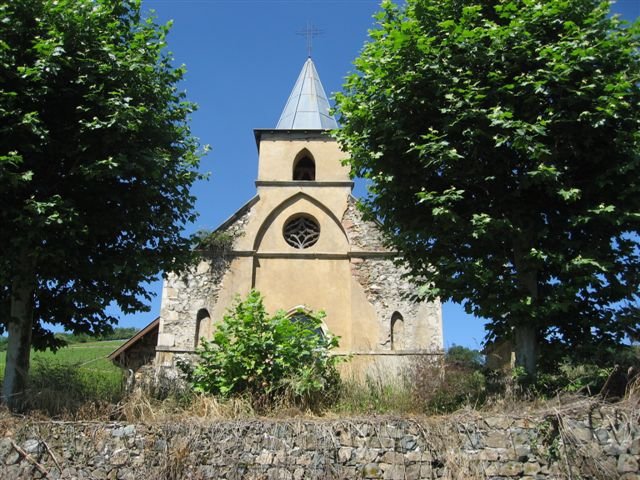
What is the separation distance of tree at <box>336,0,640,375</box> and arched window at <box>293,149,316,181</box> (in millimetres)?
11008

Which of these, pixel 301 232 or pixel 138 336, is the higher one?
pixel 301 232

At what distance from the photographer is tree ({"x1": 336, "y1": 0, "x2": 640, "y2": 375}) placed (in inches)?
339

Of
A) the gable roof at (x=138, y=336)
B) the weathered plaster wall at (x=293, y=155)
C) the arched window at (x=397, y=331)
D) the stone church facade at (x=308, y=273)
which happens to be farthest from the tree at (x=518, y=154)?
the gable roof at (x=138, y=336)

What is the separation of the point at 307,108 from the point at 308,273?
22.9 ft

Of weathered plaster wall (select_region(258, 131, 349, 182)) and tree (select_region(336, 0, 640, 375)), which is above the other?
weathered plaster wall (select_region(258, 131, 349, 182))

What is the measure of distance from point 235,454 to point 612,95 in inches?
281

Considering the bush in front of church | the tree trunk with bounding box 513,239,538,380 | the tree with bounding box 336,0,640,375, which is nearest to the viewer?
the tree with bounding box 336,0,640,375

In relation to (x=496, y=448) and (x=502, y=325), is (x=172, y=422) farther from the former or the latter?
(x=502, y=325)

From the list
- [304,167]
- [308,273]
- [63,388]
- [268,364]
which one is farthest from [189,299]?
[268,364]

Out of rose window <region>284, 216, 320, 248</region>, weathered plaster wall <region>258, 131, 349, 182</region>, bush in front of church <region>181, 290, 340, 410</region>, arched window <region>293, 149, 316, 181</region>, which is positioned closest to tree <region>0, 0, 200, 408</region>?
bush in front of church <region>181, 290, 340, 410</region>

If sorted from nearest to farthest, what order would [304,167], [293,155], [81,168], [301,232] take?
[81,168], [301,232], [293,155], [304,167]

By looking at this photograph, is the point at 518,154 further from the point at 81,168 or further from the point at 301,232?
the point at 301,232

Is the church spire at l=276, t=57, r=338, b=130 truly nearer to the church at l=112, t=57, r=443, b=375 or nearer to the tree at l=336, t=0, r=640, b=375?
the church at l=112, t=57, r=443, b=375

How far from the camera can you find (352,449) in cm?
797
